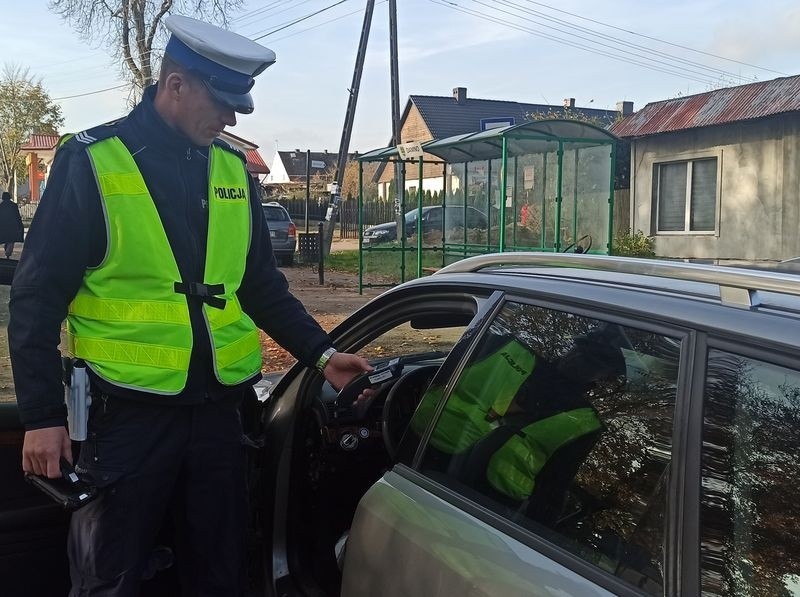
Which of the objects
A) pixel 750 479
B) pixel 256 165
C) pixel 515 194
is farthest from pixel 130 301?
pixel 256 165

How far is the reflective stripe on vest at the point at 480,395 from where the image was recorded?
73.9 inches

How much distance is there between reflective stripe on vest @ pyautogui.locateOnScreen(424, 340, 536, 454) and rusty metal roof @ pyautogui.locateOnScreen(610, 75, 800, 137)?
43.5 ft

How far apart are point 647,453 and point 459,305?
766 millimetres

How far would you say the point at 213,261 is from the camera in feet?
7.52

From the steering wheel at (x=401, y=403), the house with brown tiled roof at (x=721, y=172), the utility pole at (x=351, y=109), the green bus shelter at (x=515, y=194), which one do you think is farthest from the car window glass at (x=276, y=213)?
the steering wheel at (x=401, y=403)

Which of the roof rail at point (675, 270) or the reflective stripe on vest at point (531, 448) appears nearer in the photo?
the roof rail at point (675, 270)

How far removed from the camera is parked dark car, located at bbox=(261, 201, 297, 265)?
19203mm

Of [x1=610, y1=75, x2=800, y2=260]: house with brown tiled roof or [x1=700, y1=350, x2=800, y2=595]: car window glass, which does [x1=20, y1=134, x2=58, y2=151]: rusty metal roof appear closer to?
[x1=610, y1=75, x2=800, y2=260]: house with brown tiled roof

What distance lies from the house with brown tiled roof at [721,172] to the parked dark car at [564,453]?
13.1 metres

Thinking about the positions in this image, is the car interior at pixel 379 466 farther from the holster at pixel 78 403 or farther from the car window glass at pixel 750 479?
the holster at pixel 78 403

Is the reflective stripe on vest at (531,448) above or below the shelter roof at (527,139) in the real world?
below

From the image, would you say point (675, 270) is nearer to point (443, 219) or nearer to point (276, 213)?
point (443, 219)

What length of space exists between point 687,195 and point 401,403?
47.5ft

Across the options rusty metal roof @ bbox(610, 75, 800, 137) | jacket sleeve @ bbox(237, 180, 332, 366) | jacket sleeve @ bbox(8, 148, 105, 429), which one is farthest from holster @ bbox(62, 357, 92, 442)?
rusty metal roof @ bbox(610, 75, 800, 137)
